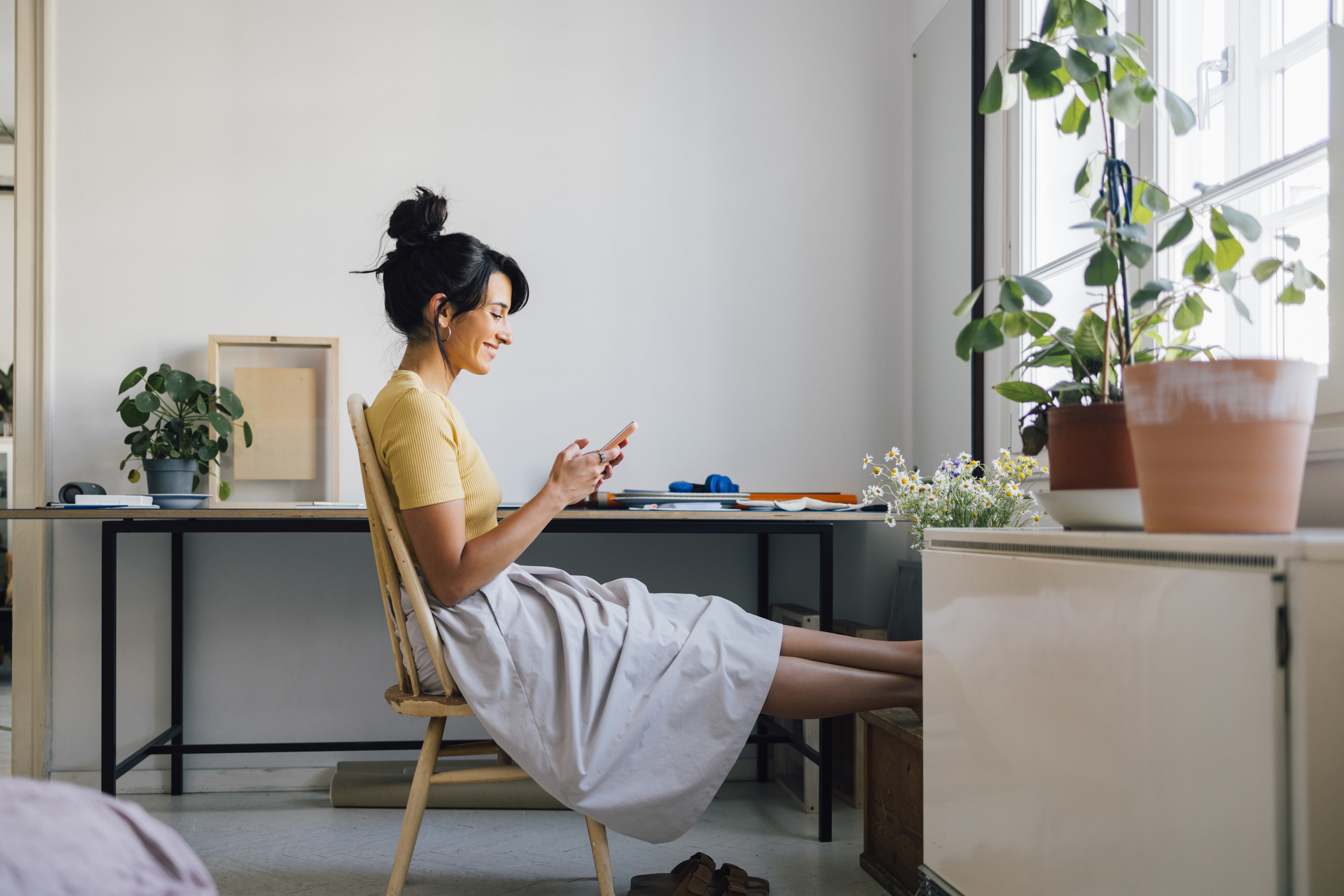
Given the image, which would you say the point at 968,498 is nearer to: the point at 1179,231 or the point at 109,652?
the point at 1179,231

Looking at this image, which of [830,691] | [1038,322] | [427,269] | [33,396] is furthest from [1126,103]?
[33,396]

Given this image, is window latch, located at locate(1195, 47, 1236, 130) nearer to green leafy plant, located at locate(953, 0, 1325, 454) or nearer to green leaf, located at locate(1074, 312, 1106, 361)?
green leafy plant, located at locate(953, 0, 1325, 454)

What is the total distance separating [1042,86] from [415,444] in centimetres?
105

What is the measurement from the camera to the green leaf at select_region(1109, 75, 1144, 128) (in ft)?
3.51

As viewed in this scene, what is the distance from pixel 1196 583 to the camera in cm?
74

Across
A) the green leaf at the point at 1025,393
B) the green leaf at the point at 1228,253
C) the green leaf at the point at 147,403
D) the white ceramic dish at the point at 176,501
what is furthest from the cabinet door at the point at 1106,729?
the green leaf at the point at 147,403

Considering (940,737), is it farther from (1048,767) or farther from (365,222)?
(365,222)

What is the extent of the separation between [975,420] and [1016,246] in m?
0.45

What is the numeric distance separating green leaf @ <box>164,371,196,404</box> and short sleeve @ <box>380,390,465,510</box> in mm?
1114

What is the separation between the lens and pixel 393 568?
153 centimetres

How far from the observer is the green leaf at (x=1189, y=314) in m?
1.16

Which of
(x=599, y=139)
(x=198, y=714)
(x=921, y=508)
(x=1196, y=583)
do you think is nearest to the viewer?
(x=1196, y=583)

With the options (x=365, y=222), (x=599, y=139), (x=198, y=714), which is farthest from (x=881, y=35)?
(x=198, y=714)

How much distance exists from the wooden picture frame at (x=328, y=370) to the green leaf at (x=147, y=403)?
0.54 feet
